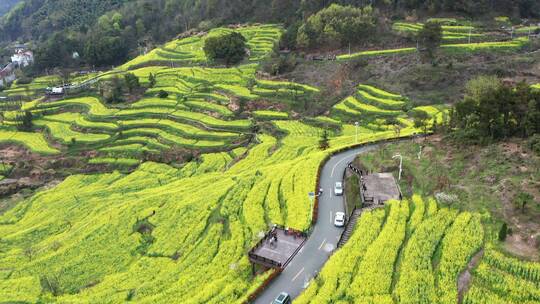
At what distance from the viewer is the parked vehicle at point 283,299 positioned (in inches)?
827

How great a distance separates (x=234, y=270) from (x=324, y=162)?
1600 cm

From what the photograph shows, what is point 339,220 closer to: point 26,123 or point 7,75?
point 26,123

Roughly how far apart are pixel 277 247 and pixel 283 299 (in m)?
5.03

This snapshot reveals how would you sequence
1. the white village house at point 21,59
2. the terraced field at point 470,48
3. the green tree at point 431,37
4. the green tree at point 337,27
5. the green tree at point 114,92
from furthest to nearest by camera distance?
the white village house at point 21,59 → the green tree at point 337,27 → the green tree at point 114,92 → the terraced field at point 470,48 → the green tree at point 431,37

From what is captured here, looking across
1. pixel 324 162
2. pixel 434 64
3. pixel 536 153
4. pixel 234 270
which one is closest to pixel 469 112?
pixel 536 153

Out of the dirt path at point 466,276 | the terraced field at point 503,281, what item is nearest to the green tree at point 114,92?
the dirt path at point 466,276

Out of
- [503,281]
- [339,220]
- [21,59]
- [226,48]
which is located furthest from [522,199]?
[21,59]

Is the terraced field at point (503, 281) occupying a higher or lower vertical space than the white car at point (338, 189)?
lower

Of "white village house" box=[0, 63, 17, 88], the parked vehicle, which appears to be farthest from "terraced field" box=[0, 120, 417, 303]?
"white village house" box=[0, 63, 17, 88]

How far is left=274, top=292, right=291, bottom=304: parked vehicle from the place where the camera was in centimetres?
2102

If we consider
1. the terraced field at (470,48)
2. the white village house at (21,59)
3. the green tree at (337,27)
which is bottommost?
the terraced field at (470,48)

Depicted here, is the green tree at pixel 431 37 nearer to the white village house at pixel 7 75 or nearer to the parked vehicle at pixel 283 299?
the parked vehicle at pixel 283 299

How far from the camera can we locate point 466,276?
21531mm

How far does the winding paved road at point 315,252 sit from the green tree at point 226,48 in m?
48.6
